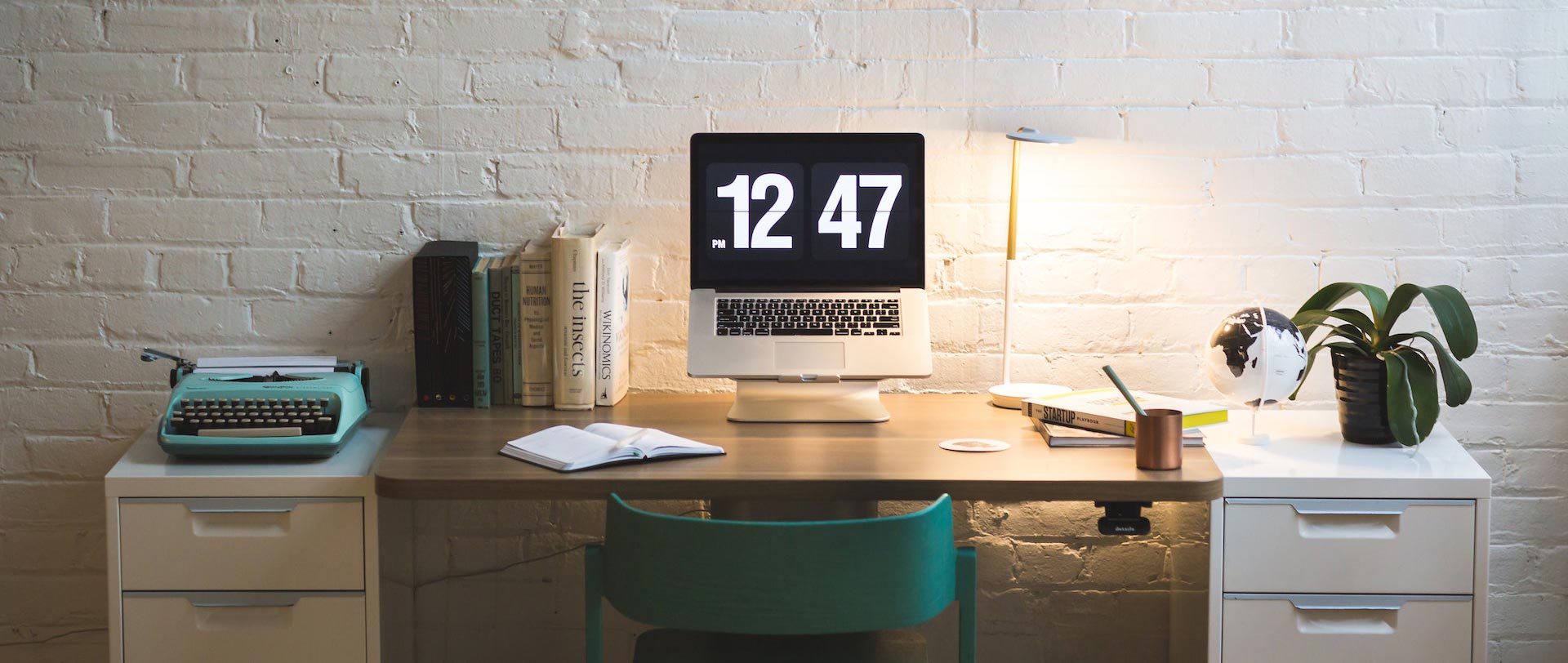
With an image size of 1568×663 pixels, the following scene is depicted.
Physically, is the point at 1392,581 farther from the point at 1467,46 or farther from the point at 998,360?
the point at 1467,46

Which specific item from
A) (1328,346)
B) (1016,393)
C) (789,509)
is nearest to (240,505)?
(789,509)

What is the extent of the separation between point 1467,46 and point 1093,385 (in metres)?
0.91

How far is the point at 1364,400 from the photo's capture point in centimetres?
199

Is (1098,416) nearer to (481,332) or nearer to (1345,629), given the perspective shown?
(1345,629)

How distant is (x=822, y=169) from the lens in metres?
2.12

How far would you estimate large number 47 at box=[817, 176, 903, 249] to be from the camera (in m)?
2.12

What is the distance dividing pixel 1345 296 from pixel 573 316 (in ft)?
4.28

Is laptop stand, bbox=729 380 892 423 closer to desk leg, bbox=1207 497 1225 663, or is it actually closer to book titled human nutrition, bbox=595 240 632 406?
book titled human nutrition, bbox=595 240 632 406

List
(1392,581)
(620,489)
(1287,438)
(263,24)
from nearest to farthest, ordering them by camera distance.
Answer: (620,489), (1392,581), (1287,438), (263,24)

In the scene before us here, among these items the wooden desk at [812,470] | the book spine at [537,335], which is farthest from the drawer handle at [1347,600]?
the book spine at [537,335]

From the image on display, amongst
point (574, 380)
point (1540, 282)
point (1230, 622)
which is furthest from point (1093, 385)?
point (574, 380)

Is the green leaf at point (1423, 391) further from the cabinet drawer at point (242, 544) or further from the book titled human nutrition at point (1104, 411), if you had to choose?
the cabinet drawer at point (242, 544)

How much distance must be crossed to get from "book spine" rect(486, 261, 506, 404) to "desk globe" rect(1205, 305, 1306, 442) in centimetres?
121

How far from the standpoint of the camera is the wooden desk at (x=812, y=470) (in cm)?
167
